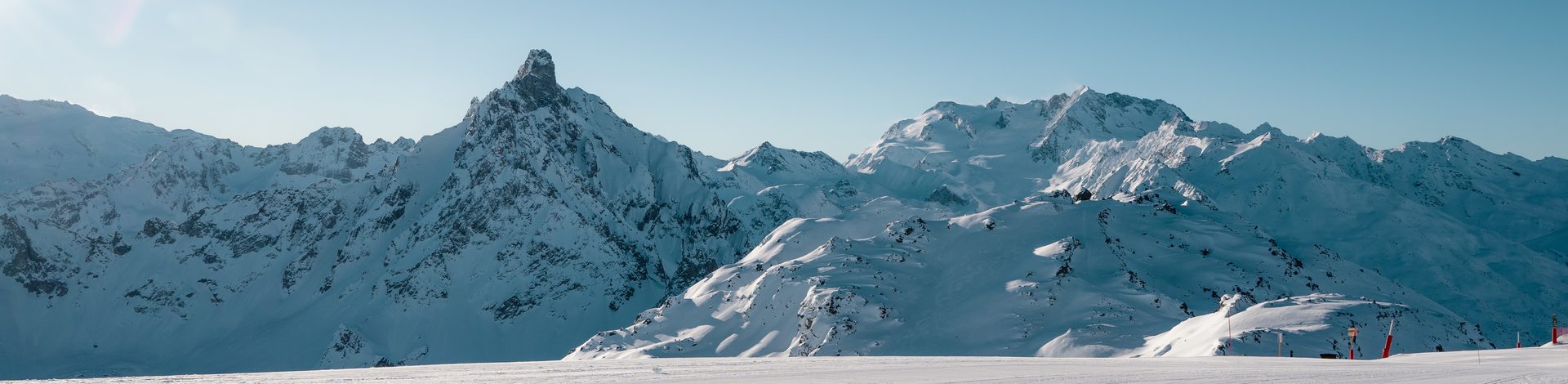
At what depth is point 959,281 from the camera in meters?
107

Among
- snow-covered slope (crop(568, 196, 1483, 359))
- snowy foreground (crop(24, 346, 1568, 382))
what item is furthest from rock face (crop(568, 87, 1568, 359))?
Result: snowy foreground (crop(24, 346, 1568, 382))

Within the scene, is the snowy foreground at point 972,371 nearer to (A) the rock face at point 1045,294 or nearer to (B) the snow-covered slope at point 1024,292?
(A) the rock face at point 1045,294

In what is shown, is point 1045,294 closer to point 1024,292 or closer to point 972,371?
point 1024,292

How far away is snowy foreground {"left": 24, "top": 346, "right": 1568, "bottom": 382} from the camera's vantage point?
1351 inches

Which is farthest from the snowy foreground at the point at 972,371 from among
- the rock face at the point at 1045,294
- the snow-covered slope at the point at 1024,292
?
the snow-covered slope at the point at 1024,292

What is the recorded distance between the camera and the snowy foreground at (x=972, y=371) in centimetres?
3431

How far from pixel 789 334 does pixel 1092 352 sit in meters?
28.8

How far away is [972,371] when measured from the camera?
123 feet

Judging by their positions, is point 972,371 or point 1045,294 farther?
point 1045,294

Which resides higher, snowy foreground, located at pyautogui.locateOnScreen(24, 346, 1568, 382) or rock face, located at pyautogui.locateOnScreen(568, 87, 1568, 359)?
rock face, located at pyautogui.locateOnScreen(568, 87, 1568, 359)

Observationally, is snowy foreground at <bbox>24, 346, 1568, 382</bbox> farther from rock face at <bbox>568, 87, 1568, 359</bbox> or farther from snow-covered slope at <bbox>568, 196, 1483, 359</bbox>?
snow-covered slope at <bbox>568, 196, 1483, 359</bbox>

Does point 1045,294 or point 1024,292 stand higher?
point 1024,292

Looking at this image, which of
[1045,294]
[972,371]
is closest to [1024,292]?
[1045,294]

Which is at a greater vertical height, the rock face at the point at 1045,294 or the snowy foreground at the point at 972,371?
the rock face at the point at 1045,294
